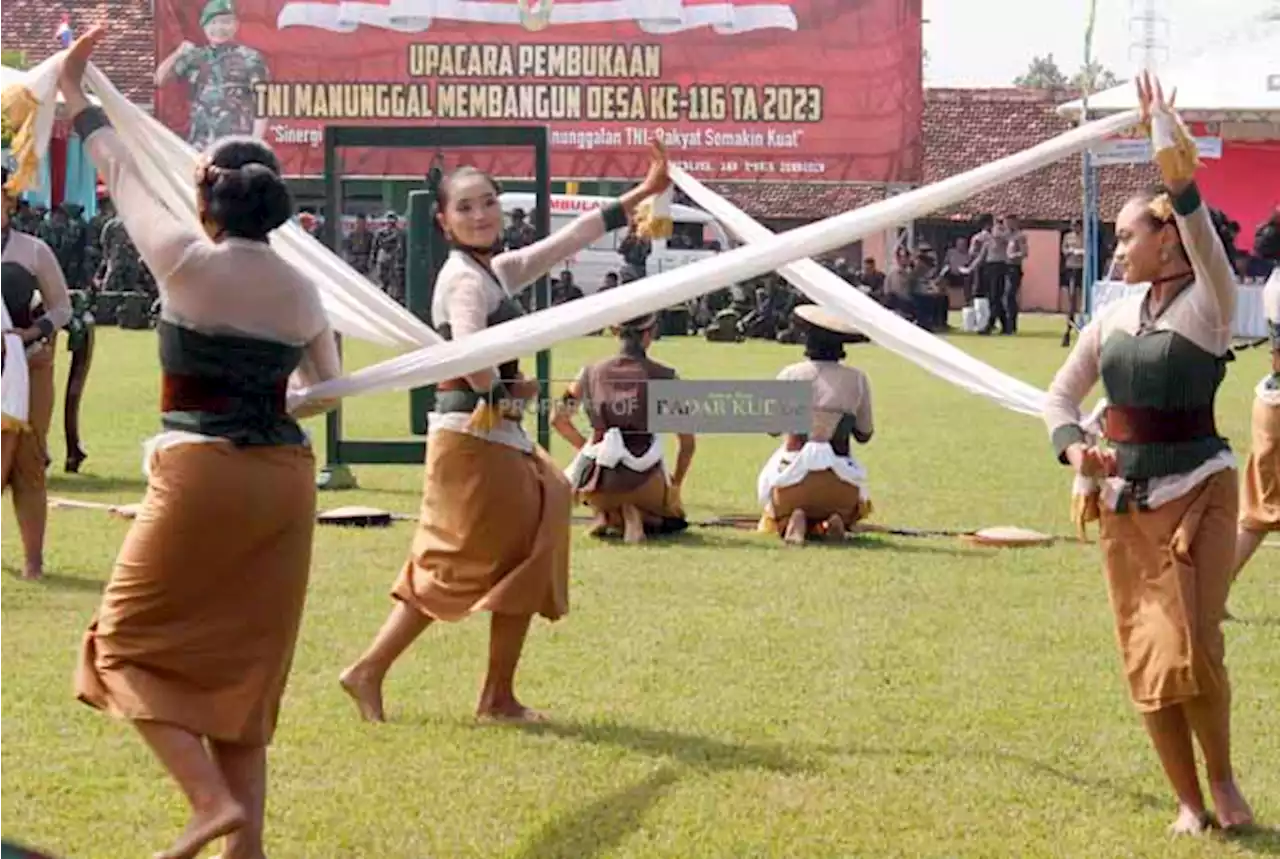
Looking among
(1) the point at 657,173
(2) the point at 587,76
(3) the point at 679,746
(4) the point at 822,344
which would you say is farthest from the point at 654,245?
(3) the point at 679,746

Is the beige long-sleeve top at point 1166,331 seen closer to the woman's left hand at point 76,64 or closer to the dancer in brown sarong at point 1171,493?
the dancer in brown sarong at point 1171,493

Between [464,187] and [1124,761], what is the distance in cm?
272

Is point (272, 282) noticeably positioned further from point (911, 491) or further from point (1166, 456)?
point (911, 491)

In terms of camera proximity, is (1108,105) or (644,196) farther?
(1108,105)

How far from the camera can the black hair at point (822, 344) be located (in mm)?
12172

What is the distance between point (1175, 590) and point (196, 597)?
8.33ft

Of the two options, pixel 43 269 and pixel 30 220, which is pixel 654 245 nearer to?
pixel 30 220

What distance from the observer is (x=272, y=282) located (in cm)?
559

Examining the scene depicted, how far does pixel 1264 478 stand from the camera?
9.74 m

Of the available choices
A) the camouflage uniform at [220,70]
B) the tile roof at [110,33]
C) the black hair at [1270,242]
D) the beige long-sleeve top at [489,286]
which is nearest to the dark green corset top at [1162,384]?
the beige long-sleeve top at [489,286]

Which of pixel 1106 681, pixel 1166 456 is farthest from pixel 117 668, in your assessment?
pixel 1106 681

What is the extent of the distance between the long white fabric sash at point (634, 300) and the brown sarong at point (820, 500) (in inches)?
202

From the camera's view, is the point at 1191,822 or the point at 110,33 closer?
the point at 1191,822

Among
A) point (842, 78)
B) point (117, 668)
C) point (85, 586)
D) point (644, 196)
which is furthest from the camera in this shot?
point (842, 78)
